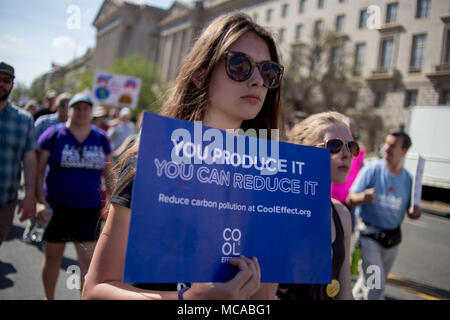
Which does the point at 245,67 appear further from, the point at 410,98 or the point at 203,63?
the point at 410,98

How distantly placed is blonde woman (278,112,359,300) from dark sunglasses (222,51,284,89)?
0.65 meters

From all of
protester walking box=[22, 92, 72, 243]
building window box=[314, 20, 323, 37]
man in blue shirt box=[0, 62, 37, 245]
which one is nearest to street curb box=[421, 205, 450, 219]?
protester walking box=[22, 92, 72, 243]

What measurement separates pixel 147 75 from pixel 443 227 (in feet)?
150

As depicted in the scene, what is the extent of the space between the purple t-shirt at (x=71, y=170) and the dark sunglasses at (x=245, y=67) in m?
2.51

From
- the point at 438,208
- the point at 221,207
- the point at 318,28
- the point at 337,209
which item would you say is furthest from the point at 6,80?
the point at 318,28

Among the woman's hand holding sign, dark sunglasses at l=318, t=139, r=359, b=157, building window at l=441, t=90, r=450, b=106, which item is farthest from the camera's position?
building window at l=441, t=90, r=450, b=106

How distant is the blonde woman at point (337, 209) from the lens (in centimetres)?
177

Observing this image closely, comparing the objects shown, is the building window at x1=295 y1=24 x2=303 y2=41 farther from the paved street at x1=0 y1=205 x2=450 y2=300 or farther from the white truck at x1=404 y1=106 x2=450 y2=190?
the paved street at x1=0 y1=205 x2=450 y2=300

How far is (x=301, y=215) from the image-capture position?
45.0 inches

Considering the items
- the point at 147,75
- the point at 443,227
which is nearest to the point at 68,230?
the point at 443,227

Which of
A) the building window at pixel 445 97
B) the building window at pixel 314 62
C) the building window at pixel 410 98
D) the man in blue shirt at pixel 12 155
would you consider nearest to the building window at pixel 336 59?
the building window at pixel 314 62

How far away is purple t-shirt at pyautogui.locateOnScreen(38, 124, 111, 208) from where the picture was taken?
11.6 ft

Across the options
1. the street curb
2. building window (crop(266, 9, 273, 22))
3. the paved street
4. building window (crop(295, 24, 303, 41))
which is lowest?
the paved street

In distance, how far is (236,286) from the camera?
3.10 ft
